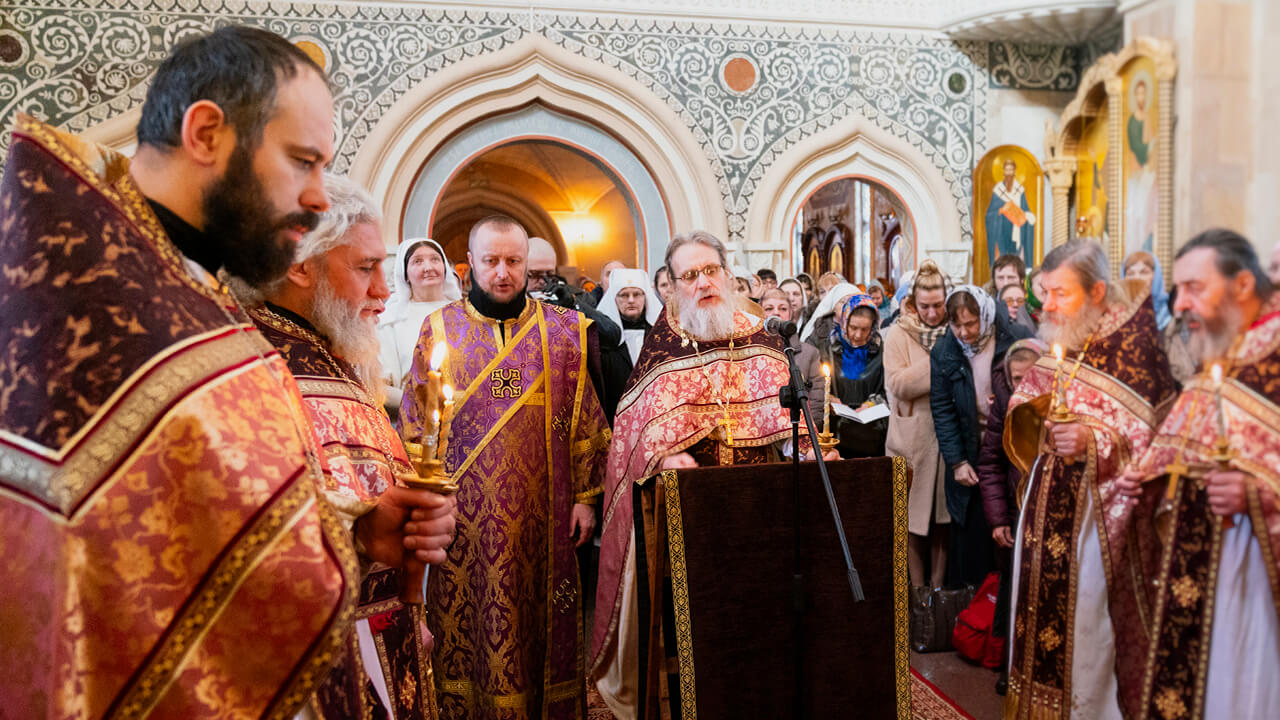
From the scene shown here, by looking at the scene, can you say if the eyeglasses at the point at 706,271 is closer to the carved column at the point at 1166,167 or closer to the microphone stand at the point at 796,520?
the microphone stand at the point at 796,520

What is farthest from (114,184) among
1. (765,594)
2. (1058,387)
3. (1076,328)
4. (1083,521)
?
(1083,521)

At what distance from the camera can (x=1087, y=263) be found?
2775mm

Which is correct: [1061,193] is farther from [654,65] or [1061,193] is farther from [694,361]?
[694,361]

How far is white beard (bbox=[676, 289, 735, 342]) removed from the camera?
325 cm

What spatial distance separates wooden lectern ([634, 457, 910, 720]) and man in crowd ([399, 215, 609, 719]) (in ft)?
1.56

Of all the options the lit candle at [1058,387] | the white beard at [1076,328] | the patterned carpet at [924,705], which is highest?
the white beard at [1076,328]

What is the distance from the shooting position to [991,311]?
14.4ft

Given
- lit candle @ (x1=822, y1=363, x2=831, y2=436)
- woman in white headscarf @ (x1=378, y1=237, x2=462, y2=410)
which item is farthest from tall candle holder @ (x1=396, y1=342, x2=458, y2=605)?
woman in white headscarf @ (x1=378, y1=237, x2=462, y2=410)

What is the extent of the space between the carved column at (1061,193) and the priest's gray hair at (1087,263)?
226 inches

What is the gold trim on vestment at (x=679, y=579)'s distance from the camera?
8.29 ft

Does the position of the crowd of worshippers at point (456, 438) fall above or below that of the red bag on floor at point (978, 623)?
above

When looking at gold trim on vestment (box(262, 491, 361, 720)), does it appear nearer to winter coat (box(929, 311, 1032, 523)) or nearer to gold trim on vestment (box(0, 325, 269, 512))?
gold trim on vestment (box(0, 325, 269, 512))

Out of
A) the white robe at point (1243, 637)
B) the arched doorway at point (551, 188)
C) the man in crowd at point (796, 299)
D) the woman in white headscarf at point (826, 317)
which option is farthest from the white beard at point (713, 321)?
the arched doorway at point (551, 188)

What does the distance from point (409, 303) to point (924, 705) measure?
2866 millimetres
